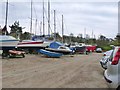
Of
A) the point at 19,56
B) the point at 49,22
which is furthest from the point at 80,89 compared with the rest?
the point at 49,22

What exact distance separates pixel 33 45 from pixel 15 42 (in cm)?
898

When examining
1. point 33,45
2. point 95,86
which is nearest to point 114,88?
point 95,86

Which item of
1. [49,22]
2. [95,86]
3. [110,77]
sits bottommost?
[95,86]

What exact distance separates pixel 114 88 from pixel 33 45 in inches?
1223

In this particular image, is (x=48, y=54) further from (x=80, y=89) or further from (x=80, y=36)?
(x=80, y=36)

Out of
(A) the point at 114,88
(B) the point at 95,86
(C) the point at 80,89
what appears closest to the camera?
(A) the point at 114,88

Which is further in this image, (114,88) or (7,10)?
(7,10)

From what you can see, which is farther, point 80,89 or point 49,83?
point 49,83

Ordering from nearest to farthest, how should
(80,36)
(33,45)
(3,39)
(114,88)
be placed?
(114,88), (3,39), (33,45), (80,36)

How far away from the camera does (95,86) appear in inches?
445

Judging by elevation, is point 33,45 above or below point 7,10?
below

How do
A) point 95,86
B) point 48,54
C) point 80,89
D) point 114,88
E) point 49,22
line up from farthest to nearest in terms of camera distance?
1. point 49,22
2. point 48,54
3. point 95,86
4. point 80,89
5. point 114,88

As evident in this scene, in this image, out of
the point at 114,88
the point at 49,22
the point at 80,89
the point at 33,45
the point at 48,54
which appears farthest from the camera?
the point at 49,22

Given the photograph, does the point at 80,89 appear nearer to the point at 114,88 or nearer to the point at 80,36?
the point at 114,88
